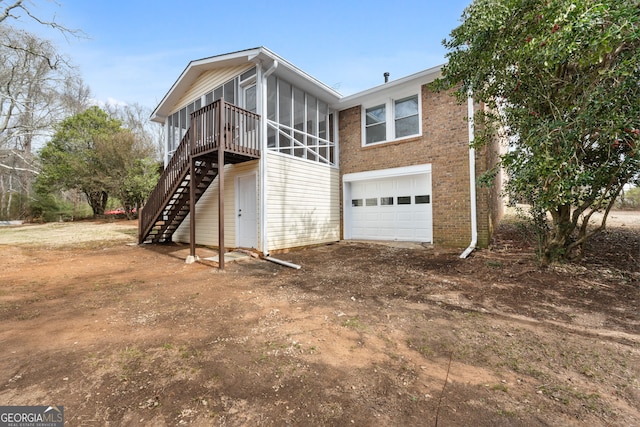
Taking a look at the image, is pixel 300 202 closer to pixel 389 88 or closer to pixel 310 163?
pixel 310 163

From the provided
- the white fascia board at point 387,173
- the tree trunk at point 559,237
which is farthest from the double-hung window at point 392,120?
the tree trunk at point 559,237

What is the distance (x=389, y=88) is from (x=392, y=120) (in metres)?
1.05

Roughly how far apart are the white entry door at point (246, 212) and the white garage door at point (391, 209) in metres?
3.85

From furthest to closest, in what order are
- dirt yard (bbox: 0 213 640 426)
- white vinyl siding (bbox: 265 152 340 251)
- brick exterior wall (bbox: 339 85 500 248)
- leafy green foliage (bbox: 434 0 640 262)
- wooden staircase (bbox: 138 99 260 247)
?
white vinyl siding (bbox: 265 152 340 251) → brick exterior wall (bbox: 339 85 500 248) → wooden staircase (bbox: 138 99 260 247) → leafy green foliage (bbox: 434 0 640 262) → dirt yard (bbox: 0 213 640 426)

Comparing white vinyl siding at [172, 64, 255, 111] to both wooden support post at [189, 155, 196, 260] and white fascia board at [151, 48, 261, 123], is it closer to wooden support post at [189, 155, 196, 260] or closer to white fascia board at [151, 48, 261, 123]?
white fascia board at [151, 48, 261, 123]

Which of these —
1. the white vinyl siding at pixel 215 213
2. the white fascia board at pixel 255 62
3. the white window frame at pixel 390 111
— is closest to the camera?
the white fascia board at pixel 255 62

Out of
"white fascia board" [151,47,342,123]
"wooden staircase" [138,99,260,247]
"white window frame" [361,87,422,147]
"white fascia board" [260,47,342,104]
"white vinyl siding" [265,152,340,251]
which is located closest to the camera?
"wooden staircase" [138,99,260,247]

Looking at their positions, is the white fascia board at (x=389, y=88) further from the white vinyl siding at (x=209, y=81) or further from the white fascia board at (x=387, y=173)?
the white vinyl siding at (x=209, y=81)

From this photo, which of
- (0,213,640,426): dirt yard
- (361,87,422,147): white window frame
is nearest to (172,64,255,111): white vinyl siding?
(361,87,422,147): white window frame

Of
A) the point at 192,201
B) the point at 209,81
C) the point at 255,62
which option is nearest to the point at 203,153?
the point at 192,201

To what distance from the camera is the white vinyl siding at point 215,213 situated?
29.5 feet

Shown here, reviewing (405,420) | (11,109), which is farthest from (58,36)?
(405,420)

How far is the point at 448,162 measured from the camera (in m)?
8.48

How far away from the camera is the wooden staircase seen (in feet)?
23.5
